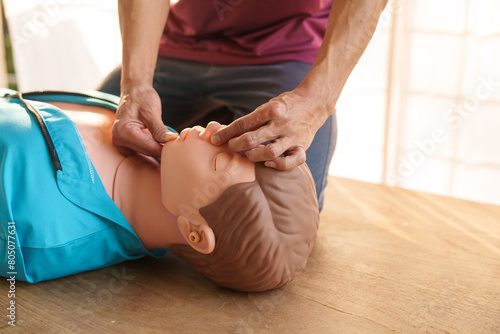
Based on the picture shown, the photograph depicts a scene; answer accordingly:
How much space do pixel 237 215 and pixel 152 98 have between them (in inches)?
21.3

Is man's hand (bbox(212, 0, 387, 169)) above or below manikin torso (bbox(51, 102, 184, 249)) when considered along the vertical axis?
above

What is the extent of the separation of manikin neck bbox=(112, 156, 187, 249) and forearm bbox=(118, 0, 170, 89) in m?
0.34

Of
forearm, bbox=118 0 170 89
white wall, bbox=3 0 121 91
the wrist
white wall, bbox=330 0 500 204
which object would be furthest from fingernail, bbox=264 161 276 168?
white wall, bbox=3 0 121 91

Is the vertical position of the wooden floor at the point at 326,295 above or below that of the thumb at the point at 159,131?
below

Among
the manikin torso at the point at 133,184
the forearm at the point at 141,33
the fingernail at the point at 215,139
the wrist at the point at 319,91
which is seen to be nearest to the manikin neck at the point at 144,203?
the manikin torso at the point at 133,184

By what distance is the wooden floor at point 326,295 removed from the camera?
44.7 inches

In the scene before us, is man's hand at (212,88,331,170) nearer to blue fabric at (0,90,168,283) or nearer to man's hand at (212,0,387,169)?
man's hand at (212,0,387,169)

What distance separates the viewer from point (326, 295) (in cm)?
127

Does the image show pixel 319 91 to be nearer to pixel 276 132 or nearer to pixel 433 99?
pixel 276 132

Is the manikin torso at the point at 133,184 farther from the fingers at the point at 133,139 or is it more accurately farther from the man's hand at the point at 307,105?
the man's hand at the point at 307,105

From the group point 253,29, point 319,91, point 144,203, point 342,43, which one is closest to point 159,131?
point 144,203

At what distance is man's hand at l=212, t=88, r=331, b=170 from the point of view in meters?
1.12

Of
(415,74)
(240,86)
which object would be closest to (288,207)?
(240,86)

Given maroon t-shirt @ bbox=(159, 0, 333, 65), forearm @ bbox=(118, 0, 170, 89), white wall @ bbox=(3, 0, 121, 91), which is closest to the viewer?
forearm @ bbox=(118, 0, 170, 89)
